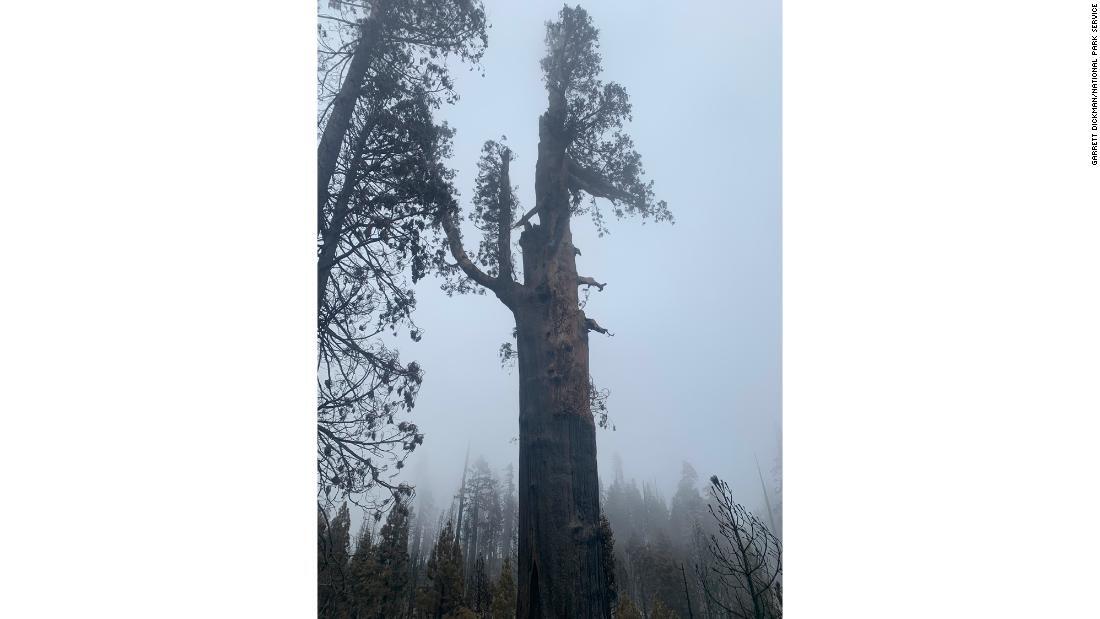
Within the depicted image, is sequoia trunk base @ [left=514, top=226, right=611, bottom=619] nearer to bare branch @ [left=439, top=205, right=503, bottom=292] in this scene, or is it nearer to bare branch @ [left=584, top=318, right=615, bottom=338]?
bare branch @ [left=584, top=318, right=615, bottom=338]

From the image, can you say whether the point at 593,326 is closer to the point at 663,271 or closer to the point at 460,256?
the point at 663,271

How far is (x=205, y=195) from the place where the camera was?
8.40 feet

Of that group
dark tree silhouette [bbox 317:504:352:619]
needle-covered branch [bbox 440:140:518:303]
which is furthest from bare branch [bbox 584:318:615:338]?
dark tree silhouette [bbox 317:504:352:619]

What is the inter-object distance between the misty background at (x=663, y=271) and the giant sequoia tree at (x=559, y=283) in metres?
0.06

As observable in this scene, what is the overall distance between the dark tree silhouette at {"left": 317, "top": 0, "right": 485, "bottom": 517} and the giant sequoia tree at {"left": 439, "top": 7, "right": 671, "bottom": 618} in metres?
0.26

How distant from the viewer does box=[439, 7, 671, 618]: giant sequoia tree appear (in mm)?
2381

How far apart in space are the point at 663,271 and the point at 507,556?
141 cm

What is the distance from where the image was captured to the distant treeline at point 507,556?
7.77 ft

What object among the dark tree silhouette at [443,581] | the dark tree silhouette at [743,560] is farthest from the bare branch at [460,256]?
the dark tree silhouette at [743,560]

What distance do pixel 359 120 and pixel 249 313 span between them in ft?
3.34

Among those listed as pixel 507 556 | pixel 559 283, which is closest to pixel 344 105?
pixel 559 283

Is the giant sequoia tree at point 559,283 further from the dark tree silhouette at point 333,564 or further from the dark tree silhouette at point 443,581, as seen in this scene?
the dark tree silhouette at point 333,564
